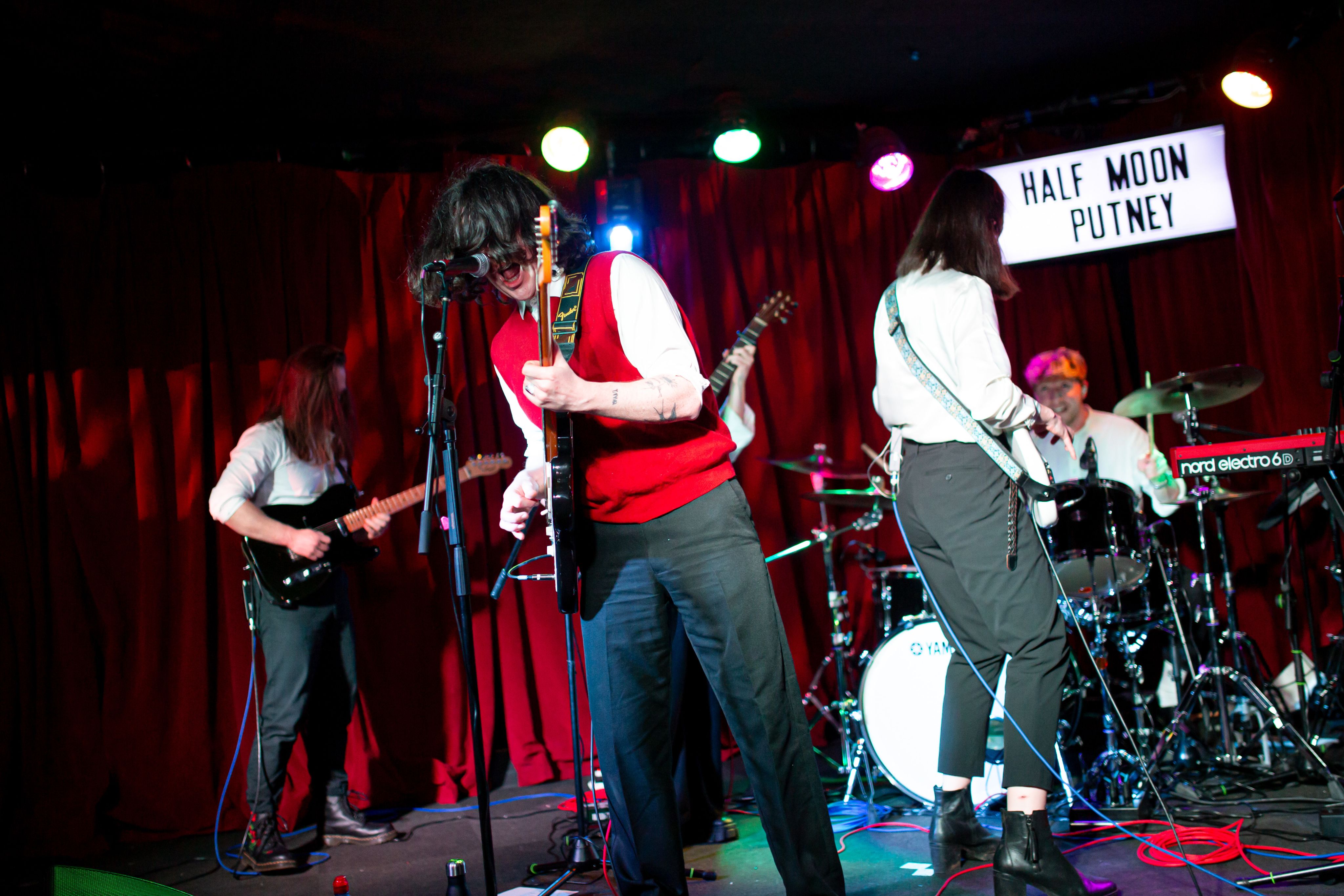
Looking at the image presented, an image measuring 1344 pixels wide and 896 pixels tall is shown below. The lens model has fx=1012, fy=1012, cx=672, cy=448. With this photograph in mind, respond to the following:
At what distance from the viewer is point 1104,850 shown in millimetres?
3076

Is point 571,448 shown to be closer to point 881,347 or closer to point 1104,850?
point 881,347

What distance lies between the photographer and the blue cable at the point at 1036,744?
8.22ft

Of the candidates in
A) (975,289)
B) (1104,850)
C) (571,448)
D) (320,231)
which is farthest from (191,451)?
(1104,850)

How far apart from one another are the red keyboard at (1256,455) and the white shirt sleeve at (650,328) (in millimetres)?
1912

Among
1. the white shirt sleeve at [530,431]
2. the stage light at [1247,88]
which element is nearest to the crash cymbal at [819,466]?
the white shirt sleeve at [530,431]

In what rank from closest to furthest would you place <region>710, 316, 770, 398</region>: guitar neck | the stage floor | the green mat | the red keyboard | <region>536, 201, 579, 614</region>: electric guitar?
the green mat, <region>536, 201, 579, 614</region>: electric guitar, the stage floor, the red keyboard, <region>710, 316, 770, 398</region>: guitar neck

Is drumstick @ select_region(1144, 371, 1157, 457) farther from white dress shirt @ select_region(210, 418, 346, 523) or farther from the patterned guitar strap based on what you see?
white dress shirt @ select_region(210, 418, 346, 523)

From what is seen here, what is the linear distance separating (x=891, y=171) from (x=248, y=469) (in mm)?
3381

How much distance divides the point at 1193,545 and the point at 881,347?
312cm

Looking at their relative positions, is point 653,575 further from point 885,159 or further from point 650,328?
point 885,159

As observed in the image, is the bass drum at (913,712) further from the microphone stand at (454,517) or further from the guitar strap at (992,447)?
the microphone stand at (454,517)

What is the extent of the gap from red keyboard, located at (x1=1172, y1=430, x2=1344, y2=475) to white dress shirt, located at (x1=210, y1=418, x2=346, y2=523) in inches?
122

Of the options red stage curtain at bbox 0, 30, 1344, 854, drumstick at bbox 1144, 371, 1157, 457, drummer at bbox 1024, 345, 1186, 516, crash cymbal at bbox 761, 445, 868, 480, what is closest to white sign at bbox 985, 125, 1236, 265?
red stage curtain at bbox 0, 30, 1344, 854

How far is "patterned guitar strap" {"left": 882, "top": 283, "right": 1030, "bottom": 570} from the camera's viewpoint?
261 centimetres
